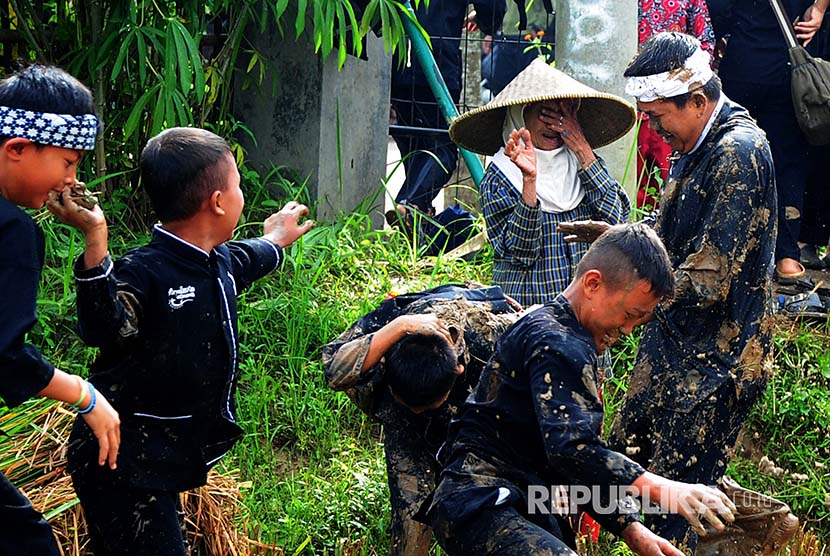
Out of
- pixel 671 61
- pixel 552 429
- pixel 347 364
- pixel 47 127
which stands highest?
pixel 671 61

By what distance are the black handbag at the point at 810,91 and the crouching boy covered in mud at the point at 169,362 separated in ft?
12.3

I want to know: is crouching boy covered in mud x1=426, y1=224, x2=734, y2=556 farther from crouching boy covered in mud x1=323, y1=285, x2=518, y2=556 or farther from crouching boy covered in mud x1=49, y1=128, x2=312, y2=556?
crouching boy covered in mud x1=49, y1=128, x2=312, y2=556

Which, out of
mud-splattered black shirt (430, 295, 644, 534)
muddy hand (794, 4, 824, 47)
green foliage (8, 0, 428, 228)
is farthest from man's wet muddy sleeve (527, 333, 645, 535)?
muddy hand (794, 4, 824, 47)

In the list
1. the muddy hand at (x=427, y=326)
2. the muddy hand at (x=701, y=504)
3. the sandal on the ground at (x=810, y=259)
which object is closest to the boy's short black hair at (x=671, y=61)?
the muddy hand at (x=427, y=326)

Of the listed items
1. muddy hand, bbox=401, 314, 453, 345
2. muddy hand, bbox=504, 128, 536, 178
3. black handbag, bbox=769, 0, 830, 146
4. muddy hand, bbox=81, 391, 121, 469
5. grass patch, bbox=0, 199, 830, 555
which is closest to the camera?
muddy hand, bbox=81, 391, 121, 469

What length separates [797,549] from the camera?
4539mm

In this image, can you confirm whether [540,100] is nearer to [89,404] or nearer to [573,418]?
[573,418]

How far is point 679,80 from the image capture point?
4199 millimetres

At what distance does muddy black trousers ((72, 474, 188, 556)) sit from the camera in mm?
3342

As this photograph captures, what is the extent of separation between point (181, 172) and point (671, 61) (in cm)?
187

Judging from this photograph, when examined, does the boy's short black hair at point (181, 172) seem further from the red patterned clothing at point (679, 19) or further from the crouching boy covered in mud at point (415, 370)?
the red patterned clothing at point (679, 19)

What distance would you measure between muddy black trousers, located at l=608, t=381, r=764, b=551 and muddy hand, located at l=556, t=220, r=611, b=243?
2.04 feet

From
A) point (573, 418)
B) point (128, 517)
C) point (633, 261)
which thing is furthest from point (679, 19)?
point (128, 517)

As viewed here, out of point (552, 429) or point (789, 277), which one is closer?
point (552, 429)
